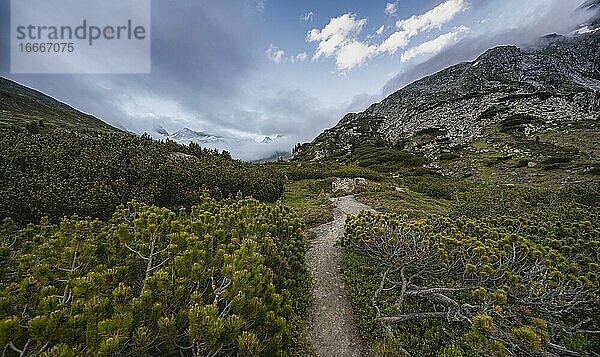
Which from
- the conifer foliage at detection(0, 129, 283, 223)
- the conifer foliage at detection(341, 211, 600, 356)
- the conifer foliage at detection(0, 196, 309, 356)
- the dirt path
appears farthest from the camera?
the conifer foliage at detection(0, 129, 283, 223)

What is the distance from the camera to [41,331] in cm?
282

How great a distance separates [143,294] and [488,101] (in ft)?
254

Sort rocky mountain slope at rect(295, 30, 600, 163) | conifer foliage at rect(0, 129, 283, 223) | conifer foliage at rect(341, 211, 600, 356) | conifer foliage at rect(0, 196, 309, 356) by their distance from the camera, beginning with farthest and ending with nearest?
rocky mountain slope at rect(295, 30, 600, 163)
conifer foliage at rect(0, 129, 283, 223)
conifer foliage at rect(341, 211, 600, 356)
conifer foliage at rect(0, 196, 309, 356)

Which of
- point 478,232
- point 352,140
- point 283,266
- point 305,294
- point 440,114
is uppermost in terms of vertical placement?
point 440,114

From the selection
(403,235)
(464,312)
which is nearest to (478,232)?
(403,235)

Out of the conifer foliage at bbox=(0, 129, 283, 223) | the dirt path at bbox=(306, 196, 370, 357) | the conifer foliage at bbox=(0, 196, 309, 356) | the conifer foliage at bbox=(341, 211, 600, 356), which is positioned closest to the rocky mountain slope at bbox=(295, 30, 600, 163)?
the conifer foliage at bbox=(0, 129, 283, 223)

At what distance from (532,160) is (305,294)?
125 feet

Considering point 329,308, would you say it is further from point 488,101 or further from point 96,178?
point 488,101

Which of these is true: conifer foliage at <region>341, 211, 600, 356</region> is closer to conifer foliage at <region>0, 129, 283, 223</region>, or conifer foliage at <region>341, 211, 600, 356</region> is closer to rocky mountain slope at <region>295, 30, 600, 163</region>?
conifer foliage at <region>0, 129, 283, 223</region>

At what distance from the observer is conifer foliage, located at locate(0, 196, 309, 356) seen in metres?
3.02

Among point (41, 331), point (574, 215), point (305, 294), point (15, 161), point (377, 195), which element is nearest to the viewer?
point (41, 331)

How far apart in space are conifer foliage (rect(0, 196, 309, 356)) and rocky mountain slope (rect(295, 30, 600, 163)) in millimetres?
49513

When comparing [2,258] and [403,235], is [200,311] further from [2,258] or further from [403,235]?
[403,235]

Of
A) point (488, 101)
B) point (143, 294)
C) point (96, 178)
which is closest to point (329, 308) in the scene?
point (143, 294)
